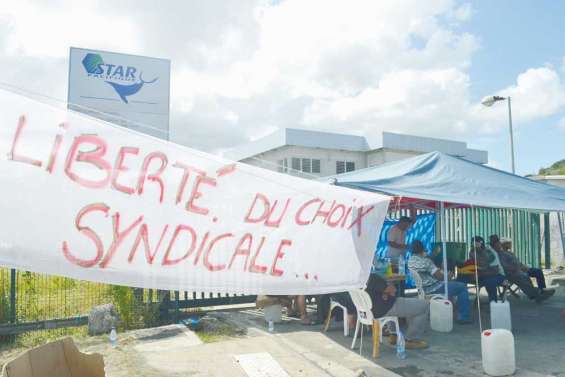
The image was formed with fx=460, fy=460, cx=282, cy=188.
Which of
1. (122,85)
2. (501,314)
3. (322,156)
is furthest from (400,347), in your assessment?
(322,156)

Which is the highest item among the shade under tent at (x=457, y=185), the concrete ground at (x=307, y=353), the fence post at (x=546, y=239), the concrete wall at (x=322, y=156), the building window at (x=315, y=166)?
the concrete wall at (x=322, y=156)

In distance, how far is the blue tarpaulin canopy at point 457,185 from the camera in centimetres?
600

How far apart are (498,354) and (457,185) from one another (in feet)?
7.86

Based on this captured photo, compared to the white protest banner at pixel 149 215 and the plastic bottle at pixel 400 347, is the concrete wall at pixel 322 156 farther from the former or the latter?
the white protest banner at pixel 149 215

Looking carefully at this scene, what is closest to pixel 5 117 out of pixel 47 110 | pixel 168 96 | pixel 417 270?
pixel 47 110

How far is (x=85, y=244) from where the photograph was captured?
2611 millimetres

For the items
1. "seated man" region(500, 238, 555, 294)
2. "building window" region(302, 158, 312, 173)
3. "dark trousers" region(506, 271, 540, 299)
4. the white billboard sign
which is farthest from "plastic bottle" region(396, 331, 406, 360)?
"building window" region(302, 158, 312, 173)

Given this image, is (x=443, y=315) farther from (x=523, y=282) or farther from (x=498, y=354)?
(x=523, y=282)

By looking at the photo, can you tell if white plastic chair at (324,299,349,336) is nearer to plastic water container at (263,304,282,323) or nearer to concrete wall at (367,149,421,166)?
plastic water container at (263,304,282,323)

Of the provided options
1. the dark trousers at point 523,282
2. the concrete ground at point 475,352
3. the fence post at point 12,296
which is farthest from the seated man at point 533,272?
the fence post at point 12,296

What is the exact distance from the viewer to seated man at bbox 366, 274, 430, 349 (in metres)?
5.88

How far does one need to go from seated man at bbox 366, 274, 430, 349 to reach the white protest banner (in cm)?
241

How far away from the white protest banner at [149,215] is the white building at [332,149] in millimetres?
29907

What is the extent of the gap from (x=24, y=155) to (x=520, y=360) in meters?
5.70
